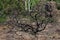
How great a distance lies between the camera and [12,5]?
26.7ft

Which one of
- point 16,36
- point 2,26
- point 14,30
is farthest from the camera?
point 2,26

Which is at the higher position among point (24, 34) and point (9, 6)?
point (9, 6)

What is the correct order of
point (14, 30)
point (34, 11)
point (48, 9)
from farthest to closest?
point (48, 9)
point (34, 11)
point (14, 30)

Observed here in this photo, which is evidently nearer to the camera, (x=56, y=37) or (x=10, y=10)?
(x=56, y=37)

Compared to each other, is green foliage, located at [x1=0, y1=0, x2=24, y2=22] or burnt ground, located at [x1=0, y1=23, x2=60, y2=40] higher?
green foliage, located at [x1=0, y1=0, x2=24, y2=22]

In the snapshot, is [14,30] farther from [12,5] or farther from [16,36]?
[12,5]

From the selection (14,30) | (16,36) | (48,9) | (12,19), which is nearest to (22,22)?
(12,19)

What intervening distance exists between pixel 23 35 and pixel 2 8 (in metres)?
2.64

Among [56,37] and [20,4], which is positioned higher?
[20,4]

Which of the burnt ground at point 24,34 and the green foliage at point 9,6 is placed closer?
the burnt ground at point 24,34

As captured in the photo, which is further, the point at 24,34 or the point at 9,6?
the point at 9,6

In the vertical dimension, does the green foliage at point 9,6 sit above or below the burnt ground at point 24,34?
above

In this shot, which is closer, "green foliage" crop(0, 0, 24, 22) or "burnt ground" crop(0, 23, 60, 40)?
"burnt ground" crop(0, 23, 60, 40)

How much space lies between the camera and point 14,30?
6.23m
